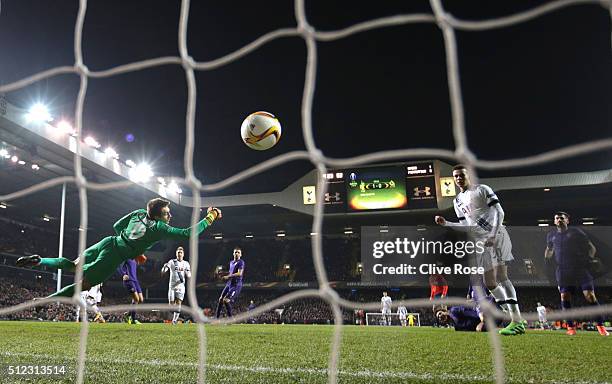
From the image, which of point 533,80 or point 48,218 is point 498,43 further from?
point 48,218

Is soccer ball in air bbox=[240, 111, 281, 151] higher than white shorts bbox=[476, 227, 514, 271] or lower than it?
higher

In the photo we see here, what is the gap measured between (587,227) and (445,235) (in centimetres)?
659

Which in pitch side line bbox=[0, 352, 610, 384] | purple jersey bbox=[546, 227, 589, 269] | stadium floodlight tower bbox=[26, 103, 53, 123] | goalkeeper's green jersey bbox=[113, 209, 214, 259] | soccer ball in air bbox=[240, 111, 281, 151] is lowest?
pitch side line bbox=[0, 352, 610, 384]

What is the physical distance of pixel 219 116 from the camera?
17.6 m

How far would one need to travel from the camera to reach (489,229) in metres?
4.24

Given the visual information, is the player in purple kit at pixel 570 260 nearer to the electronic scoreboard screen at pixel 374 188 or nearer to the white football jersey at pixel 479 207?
the white football jersey at pixel 479 207

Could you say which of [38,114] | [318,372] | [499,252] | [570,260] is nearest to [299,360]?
[318,372]

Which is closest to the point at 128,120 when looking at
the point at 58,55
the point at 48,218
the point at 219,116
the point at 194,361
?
the point at 219,116

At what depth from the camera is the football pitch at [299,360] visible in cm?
254

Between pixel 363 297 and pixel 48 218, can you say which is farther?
pixel 363 297

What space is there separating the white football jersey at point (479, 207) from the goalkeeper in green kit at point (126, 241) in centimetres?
256

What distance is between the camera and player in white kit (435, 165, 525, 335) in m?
4.02

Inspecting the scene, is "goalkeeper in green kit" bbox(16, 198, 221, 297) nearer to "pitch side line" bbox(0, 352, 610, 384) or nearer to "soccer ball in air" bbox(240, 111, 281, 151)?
"pitch side line" bbox(0, 352, 610, 384)

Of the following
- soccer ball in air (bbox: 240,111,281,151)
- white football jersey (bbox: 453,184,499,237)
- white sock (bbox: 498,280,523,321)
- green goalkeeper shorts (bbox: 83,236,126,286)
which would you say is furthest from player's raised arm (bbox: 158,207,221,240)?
white sock (bbox: 498,280,523,321)
